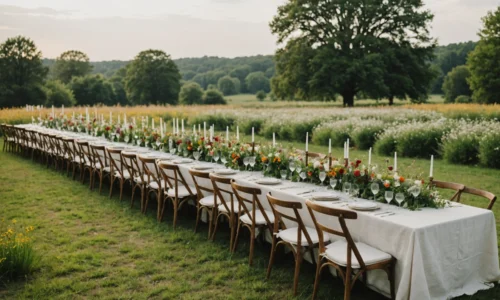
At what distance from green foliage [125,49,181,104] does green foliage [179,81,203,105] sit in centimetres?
280

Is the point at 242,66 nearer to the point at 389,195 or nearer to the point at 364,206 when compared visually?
the point at 389,195

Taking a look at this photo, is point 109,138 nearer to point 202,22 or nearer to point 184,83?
point 202,22

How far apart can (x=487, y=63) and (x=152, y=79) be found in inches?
1482

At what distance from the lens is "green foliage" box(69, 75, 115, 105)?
2291 inches

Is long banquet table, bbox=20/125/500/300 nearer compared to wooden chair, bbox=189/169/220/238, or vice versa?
long banquet table, bbox=20/125/500/300

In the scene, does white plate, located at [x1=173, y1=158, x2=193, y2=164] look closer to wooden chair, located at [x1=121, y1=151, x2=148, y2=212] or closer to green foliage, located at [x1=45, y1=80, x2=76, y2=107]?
wooden chair, located at [x1=121, y1=151, x2=148, y2=212]

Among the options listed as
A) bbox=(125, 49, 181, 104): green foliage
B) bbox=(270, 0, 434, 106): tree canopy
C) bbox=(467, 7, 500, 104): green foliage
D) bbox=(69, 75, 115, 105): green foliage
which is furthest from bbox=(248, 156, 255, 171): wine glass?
bbox=(69, 75, 115, 105): green foliage

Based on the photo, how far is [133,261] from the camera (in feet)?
17.8

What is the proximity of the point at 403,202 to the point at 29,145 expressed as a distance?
41.4ft

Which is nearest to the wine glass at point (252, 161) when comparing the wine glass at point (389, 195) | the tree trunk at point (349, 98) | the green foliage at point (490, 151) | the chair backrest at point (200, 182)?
the chair backrest at point (200, 182)

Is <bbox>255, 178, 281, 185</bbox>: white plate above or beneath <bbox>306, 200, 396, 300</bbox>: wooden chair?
above

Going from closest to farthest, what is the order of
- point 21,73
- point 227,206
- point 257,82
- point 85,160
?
point 227,206
point 85,160
point 21,73
point 257,82

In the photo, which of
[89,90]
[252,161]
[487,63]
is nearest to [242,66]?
[89,90]

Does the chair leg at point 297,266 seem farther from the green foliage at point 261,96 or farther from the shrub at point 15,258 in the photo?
the green foliage at point 261,96
